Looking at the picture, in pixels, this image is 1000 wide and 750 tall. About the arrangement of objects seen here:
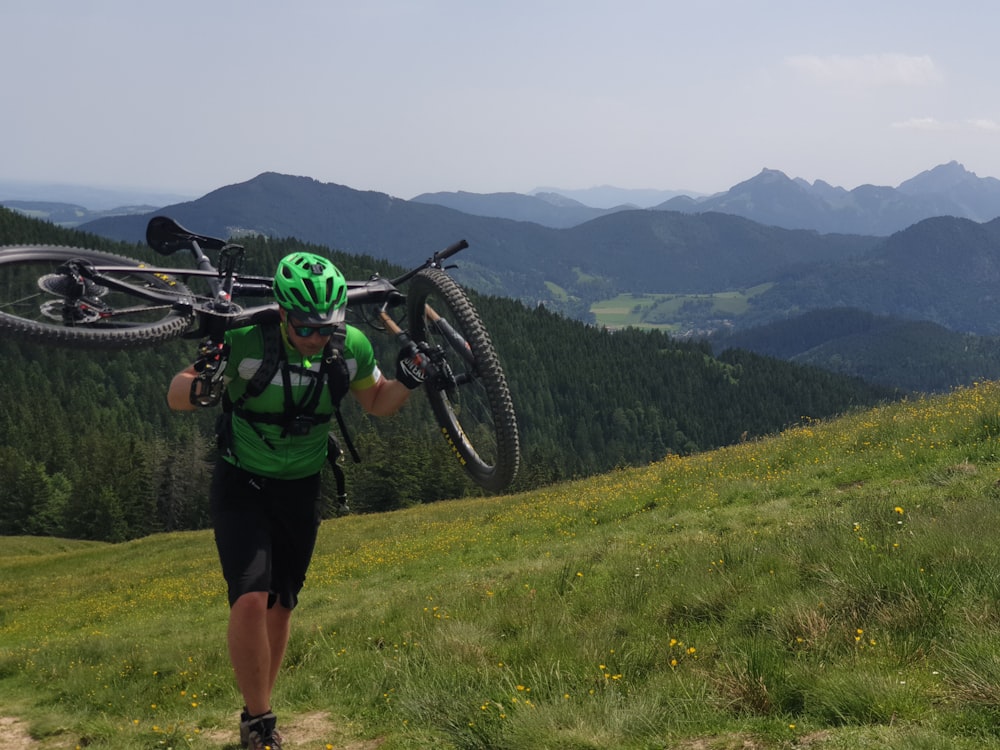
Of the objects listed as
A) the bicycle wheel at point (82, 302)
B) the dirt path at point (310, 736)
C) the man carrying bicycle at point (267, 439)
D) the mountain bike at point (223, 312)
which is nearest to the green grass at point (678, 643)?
the dirt path at point (310, 736)

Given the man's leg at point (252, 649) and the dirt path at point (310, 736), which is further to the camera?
the dirt path at point (310, 736)

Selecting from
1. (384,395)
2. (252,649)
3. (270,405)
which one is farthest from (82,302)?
(252,649)

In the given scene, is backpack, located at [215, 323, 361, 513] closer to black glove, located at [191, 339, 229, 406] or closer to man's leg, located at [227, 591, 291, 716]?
black glove, located at [191, 339, 229, 406]

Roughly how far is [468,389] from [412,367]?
1.34 m

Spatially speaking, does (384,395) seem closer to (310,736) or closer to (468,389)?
(468,389)

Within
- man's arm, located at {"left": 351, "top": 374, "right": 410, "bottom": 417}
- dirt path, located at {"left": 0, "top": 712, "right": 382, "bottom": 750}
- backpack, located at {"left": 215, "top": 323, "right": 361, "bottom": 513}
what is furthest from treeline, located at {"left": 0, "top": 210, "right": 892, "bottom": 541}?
dirt path, located at {"left": 0, "top": 712, "right": 382, "bottom": 750}

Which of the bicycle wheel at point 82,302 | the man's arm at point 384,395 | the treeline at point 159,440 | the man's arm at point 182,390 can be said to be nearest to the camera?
the man's arm at point 182,390

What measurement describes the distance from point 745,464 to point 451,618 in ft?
39.7

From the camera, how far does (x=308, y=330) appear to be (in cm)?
583

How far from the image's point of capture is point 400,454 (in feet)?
257

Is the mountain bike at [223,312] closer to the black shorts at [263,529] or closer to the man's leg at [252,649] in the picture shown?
the black shorts at [263,529]

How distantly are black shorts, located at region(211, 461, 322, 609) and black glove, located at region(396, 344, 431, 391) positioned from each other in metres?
1.20

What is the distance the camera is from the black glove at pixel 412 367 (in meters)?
6.68

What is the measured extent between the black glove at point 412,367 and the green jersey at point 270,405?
2.77ft
